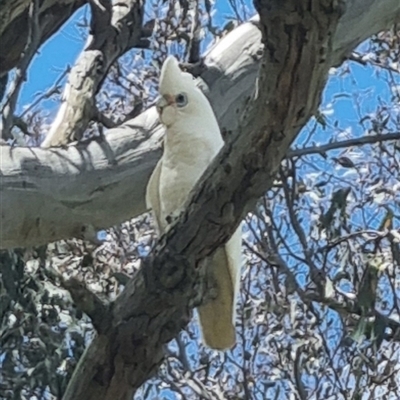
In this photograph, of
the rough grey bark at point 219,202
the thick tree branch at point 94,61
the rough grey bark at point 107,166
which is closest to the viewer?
the rough grey bark at point 219,202

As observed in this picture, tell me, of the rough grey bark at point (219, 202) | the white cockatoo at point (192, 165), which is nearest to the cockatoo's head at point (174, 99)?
the white cockatoo at point (192, 165)

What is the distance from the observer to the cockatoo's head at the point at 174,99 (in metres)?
1.79

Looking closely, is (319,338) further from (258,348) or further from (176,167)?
(176,167)

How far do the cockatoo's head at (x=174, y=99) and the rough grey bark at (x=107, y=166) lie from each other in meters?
0.25

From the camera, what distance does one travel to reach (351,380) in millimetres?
2902

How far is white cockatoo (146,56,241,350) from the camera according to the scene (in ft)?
5.84

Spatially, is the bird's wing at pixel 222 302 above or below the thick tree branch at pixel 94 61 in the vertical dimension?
below

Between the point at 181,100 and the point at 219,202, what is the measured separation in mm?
412

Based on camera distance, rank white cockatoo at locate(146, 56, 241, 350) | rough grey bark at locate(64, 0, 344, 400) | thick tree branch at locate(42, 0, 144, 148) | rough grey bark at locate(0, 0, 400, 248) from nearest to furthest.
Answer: rough grey bark at locate(64, 0, 344, 400), white cockatoo at locate(146, 56, 241, 350), rough grey bark at locate(0, 0, 400, 248), thick tree branch at locate(42, 0, 144, 148)

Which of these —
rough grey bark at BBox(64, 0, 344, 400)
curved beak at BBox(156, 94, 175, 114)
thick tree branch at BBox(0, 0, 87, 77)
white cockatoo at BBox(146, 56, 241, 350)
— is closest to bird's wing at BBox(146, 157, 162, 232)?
white cockatoo at BBox(146, 56, 241, 350)

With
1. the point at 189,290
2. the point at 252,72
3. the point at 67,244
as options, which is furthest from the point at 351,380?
the point at 189,290

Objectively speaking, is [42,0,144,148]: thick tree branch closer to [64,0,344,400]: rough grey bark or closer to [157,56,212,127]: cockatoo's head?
[157,56,212,127]: cockatoo's head

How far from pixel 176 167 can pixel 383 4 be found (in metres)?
0.66

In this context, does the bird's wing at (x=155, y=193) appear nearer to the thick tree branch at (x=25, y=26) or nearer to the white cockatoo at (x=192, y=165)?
the white cockatoo at (x=192, y=165)
